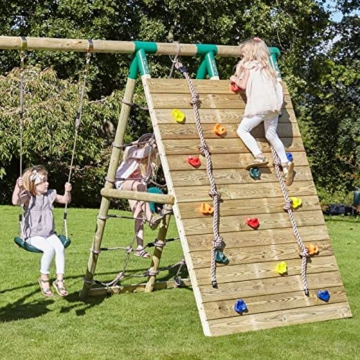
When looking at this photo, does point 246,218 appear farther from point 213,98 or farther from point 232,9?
point 232,9

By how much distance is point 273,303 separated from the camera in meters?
5.12

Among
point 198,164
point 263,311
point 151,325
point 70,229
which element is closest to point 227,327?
point 263,311

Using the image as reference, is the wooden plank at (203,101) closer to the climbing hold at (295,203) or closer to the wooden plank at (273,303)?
the climbing hold at (295,203)

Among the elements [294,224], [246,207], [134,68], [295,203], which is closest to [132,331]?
[246,207]

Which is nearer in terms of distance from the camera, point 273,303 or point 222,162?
point 273,303

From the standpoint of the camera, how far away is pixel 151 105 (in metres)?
5.32

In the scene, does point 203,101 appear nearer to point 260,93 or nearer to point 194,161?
point 260,93

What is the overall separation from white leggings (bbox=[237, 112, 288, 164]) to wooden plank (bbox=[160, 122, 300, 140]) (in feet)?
0.27

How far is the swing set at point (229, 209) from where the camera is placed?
496cm

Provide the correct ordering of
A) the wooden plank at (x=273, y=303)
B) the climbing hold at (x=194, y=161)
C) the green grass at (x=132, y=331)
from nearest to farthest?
the green grass at (x=132, y=331) → the wooden plank at (x=273, y=303) → the climbing hold at (x=194, y=161)

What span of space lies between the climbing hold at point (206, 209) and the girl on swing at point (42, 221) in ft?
3.87

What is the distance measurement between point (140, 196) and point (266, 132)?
1.17 meters

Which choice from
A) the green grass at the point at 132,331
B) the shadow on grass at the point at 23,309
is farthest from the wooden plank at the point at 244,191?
the shadow on grass at the point at 23,309

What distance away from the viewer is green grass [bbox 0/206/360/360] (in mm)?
4680
